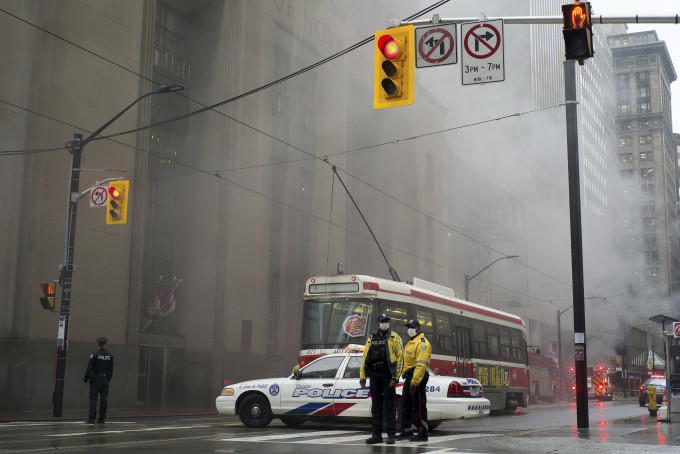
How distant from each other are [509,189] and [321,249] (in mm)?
29754

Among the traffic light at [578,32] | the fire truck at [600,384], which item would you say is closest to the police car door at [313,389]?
the traffic light at [578,32]

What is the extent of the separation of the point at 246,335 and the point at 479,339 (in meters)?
9.38

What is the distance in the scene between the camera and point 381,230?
3691 centimetres

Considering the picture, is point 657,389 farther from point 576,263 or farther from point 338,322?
point 338,322

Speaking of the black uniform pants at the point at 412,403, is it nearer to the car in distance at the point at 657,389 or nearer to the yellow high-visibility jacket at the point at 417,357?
the yellow high-visibility jacket at the point at 417,357

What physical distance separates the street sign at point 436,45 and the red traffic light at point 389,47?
1.28ft

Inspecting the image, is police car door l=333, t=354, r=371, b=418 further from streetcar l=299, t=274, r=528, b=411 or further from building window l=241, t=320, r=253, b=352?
building window l=241, t=320, r=253, b=352

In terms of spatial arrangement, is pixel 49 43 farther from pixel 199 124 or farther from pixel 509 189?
pixel 509 189

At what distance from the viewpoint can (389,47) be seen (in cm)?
954

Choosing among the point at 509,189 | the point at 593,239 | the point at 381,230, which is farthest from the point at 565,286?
the point at 381,230

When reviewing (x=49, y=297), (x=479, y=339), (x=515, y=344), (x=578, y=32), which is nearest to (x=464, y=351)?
(x=479, y=339)

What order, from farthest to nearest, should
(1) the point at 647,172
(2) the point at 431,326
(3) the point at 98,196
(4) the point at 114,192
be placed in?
1. (1) the point at 647,172
2. (2) the point at 431,326
3. (3) the point at 98,196
4. (4) the point at 114,192

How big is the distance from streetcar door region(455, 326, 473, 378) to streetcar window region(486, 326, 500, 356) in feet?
5.05

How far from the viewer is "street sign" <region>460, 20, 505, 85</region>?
958cm
